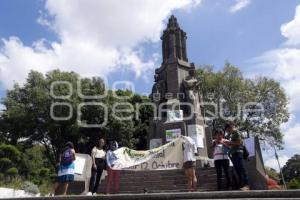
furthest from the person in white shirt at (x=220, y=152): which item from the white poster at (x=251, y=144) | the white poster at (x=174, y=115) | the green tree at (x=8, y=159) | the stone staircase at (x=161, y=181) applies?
the green tree at (x=8, y=159)

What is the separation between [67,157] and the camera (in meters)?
10.9

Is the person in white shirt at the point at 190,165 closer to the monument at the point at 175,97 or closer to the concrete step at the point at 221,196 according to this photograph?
the concrete step at the point at 221,196

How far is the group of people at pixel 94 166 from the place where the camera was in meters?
10.8

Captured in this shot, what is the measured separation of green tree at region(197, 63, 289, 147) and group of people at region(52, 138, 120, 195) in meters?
28.4

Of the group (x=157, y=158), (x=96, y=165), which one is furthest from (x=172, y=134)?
(x=96, y=165)

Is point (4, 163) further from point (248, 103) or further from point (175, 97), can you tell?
point (248, 103)

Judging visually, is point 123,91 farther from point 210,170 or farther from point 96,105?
point 210,170

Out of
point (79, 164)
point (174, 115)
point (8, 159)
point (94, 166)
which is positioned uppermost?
point (174, 115)

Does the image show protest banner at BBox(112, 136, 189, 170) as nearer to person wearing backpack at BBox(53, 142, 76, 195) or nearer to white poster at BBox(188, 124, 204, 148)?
person wearing backpack at BBox(53, 142, 76, 195)

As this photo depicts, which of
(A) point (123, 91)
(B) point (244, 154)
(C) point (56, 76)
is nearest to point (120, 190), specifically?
(B) point (244, 154)

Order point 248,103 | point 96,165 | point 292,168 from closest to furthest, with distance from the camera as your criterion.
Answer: point 96,165 → point 248,103 → point 292,168

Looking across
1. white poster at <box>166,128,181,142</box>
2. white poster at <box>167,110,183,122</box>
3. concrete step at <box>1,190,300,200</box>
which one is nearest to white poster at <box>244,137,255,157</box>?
concrete step at <box>1,190,300,200</box>

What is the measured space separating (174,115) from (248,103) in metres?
20.3

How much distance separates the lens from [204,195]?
25.0 feet
